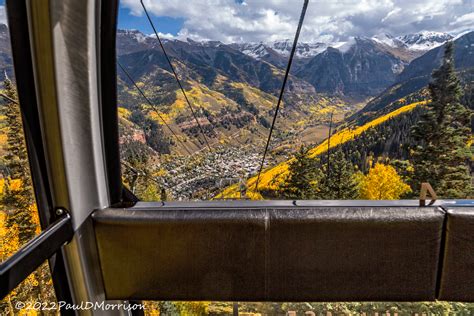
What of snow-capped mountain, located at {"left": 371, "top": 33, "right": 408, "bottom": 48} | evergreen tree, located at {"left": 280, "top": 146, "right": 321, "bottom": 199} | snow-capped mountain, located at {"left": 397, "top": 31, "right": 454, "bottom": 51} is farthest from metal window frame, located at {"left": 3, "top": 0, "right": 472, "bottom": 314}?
evergreen tree, located at {"left": 280, "top": 146, "right": 321, "bottom": 199}

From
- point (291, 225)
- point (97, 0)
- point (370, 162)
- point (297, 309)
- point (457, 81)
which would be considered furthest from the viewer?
point (370, 162)

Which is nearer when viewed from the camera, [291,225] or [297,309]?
[291,225]

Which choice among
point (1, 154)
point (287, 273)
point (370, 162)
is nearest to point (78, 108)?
point (287, 273)

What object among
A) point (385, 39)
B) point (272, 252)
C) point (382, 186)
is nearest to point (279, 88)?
point (272, 252)

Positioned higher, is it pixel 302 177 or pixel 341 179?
pixel 341 179

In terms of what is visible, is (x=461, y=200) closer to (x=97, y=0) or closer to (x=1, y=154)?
(x=97, y=0)

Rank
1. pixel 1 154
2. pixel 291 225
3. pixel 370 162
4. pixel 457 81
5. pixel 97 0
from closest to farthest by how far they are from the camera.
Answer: pixel 97 0
pixel 291 225
pixel 1 154
pixel 457 81
pixel 370 162

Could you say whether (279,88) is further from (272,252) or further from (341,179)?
(341,179)
